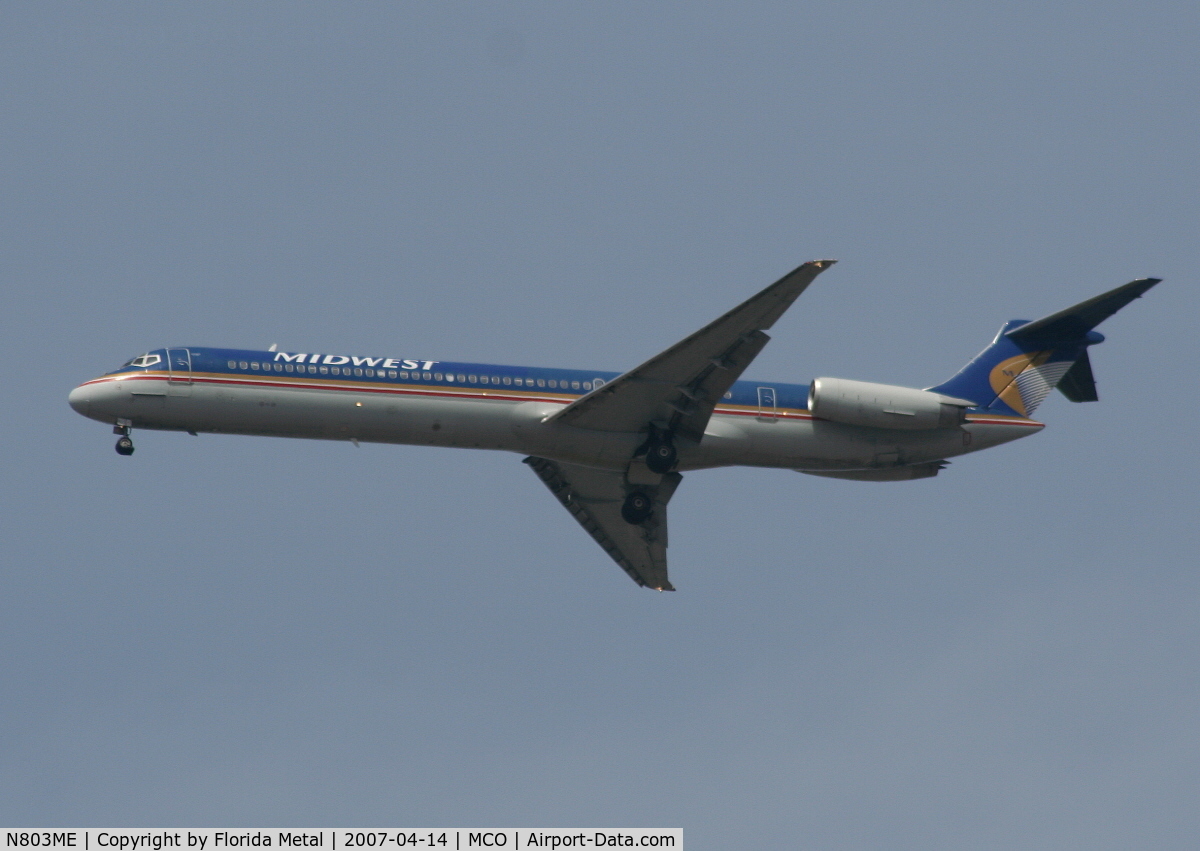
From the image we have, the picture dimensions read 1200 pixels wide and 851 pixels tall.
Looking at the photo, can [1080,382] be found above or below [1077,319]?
below

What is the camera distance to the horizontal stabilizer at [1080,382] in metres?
37.7

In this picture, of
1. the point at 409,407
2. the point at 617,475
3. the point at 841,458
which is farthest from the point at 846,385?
the point at 409,407

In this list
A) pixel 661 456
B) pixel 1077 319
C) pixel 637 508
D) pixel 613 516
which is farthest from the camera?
pixel 613 516

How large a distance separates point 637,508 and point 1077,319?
1126cm

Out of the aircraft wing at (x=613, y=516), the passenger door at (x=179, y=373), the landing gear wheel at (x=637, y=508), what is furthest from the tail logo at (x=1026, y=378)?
the passenger door at (x=179, y=373)

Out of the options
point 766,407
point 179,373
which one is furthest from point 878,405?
point 179,373

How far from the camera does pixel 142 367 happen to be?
1355 inches

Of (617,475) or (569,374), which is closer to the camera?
(569,374)

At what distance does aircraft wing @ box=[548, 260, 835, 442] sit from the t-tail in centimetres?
651

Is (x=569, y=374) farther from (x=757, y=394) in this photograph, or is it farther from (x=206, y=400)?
(x=206, y=400)

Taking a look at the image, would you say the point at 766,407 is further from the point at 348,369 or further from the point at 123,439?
the point at 123,439

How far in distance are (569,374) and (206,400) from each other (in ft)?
25.9

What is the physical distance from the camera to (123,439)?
34438 mm

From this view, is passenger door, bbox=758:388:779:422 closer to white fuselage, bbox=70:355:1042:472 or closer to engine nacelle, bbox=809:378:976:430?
white fuselage, bbox=70:355:1042:472
